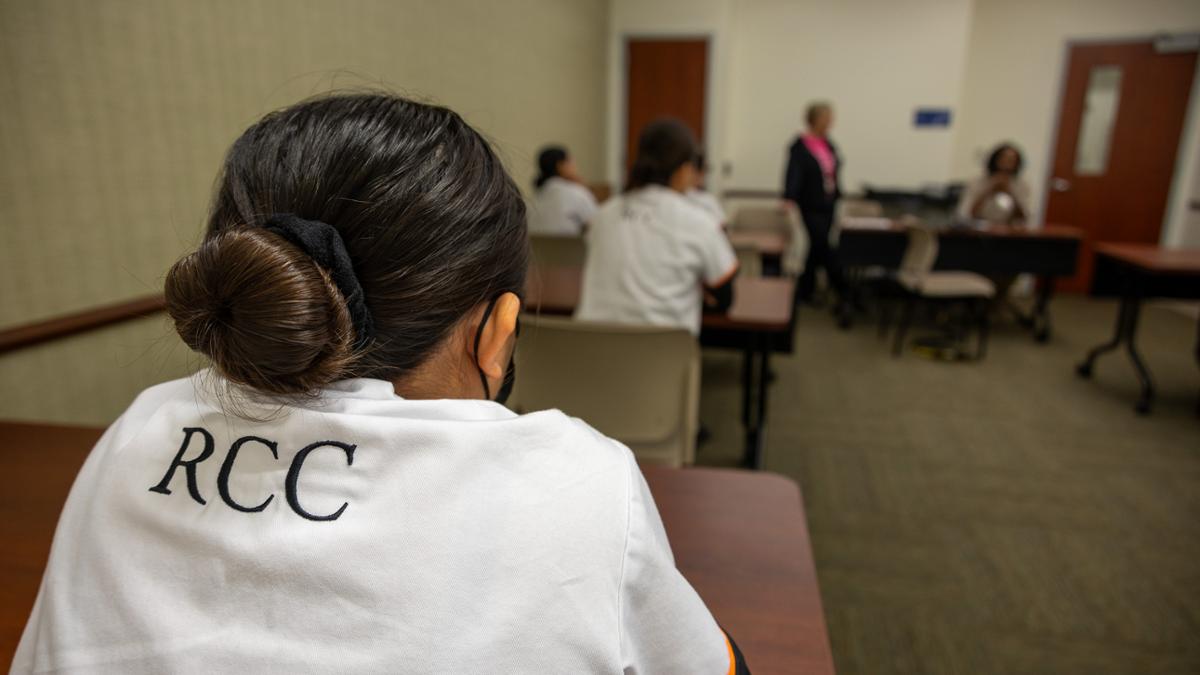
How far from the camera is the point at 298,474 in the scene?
0.46 metres

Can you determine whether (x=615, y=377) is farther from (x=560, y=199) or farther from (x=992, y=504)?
(x=560, y=199)

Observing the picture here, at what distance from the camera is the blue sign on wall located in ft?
18.4

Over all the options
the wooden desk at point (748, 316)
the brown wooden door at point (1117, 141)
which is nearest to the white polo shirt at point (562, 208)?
the wooden desk at point (748, 316)

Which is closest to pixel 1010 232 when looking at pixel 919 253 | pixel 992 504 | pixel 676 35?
pixel 919 253

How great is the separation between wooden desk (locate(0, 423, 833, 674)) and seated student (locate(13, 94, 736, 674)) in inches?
7.6

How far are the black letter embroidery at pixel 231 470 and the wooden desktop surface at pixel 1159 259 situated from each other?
11.6 ft

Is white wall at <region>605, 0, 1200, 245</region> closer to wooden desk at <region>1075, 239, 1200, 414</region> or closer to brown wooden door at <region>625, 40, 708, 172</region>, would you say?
brown wooden door at <region>625, 40, 708, 172</region>

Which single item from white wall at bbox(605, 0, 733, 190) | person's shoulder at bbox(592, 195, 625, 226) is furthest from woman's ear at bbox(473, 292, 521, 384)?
white wall at bbox(605, 0, 733, 190)

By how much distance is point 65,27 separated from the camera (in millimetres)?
1431

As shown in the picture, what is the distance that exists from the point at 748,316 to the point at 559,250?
1.30m

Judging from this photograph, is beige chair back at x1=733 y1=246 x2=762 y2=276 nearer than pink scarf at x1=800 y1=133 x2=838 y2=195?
Yes

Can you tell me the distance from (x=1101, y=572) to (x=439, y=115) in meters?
2.21

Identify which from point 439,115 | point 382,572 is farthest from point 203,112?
point 382,572

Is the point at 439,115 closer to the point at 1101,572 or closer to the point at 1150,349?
the point at 1101,572
